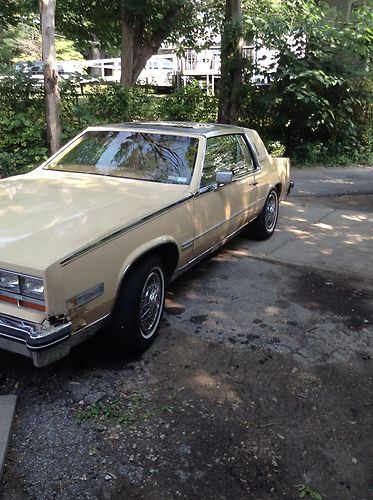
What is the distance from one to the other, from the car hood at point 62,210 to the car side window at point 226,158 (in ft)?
1.74

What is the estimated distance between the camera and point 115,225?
3.15m

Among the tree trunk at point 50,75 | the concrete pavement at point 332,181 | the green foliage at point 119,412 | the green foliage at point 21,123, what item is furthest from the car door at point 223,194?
the green foliage at point 21,123

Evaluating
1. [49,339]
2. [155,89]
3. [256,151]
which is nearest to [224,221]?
[256,151]

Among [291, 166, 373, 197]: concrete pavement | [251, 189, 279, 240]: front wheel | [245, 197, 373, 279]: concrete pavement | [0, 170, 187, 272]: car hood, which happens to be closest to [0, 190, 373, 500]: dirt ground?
[0, 170, 187, 272]: car hood

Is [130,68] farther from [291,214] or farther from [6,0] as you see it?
[291,214]

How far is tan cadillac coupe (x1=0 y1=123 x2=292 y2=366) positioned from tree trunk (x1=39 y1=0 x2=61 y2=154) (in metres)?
4.56

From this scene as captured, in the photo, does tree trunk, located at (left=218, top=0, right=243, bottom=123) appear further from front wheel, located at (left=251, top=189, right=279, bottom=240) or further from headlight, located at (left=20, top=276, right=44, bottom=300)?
headlight, located at (left=20, top=276, right=44, bottom=300)

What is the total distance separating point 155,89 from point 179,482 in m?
11.2

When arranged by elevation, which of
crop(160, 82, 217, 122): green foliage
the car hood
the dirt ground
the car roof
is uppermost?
crop(160, 82, 217, 122): green foliage

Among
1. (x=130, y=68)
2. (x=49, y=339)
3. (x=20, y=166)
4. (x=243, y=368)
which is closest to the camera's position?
(x=49, y=339)

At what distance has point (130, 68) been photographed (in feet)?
41.9

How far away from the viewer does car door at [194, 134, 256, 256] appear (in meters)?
4.31

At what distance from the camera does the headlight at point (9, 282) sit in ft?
8.88

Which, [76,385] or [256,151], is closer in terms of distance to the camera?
[76,385]
